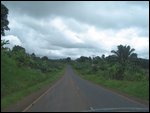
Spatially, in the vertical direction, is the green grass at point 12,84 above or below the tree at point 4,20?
below

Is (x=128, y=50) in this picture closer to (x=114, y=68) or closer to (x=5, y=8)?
(x=114, y=68)

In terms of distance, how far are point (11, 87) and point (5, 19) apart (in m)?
20.9

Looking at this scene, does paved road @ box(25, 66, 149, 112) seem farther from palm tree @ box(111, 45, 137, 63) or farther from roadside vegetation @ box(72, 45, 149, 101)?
palm tree @ box(111, 45, 137, 63)

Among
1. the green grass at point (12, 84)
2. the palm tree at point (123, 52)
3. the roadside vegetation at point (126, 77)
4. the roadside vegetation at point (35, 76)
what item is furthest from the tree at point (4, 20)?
the palm tree at point (123, 52)

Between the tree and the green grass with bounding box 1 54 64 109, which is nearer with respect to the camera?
the green grass with bounding box 1 54 64 109

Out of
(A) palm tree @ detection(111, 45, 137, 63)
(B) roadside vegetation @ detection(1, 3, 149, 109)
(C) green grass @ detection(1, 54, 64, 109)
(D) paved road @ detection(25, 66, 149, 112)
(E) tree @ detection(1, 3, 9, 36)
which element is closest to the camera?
(D) paved road @ detection(25, 66, 149, 112)

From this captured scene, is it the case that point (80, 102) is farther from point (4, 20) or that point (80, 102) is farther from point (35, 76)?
point (35, 76)

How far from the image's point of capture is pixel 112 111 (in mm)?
6410

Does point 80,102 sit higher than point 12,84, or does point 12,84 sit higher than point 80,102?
point 12,84

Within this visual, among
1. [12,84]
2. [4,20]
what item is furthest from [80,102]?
[4,20]

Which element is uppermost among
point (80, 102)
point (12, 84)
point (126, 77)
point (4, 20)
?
point (4, 20)

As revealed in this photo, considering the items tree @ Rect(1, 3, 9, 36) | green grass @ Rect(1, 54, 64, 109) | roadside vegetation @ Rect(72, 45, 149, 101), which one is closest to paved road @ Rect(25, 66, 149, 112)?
green grass @ Rect(1, 54, 64, 109)

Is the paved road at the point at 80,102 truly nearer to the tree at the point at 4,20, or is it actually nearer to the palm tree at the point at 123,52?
the tree at the point at 4,20

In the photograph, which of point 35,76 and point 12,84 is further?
point 35,76
